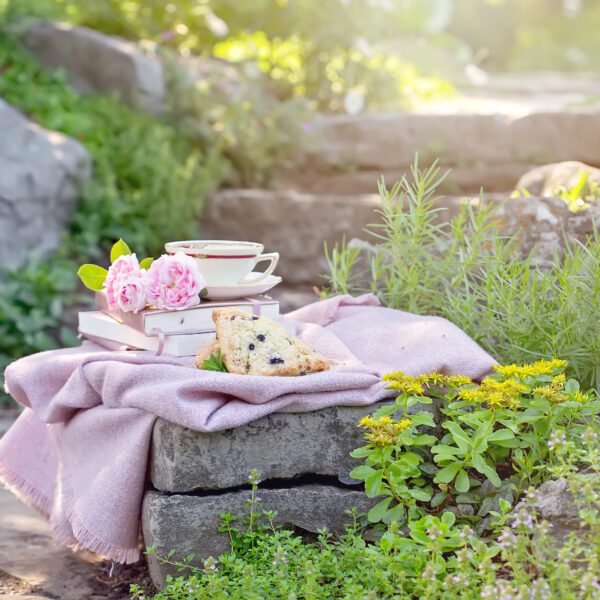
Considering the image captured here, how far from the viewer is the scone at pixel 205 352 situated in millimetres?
2219

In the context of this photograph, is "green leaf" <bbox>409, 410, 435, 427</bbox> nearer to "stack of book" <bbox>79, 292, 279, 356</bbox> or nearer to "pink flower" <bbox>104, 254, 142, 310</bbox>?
"stack of book" <bbox>79, 292, 279, 356</bbox>

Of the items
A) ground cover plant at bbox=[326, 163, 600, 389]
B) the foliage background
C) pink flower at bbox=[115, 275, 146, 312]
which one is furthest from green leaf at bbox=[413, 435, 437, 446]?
the foliage background

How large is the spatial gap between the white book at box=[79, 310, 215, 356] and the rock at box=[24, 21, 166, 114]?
4.55 metres

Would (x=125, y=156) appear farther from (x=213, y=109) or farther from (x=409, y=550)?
(x=409, y=550)

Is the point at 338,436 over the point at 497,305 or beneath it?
beneath

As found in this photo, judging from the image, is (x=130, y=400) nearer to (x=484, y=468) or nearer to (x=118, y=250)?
(x=118, y=250)

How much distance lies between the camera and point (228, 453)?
201cm

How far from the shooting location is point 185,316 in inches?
94.6

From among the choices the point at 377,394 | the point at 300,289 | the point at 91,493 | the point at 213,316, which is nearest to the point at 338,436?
the point at 377,394

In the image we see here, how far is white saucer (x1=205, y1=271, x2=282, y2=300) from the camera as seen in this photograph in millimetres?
2506

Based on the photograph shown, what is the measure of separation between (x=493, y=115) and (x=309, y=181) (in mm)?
1794

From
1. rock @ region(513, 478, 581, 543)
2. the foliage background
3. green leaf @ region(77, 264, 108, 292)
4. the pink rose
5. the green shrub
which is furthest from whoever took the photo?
the green shrub

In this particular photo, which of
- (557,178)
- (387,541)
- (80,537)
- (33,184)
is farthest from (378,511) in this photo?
(33,184)

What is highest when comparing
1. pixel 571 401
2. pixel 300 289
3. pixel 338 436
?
pixel 571 401
